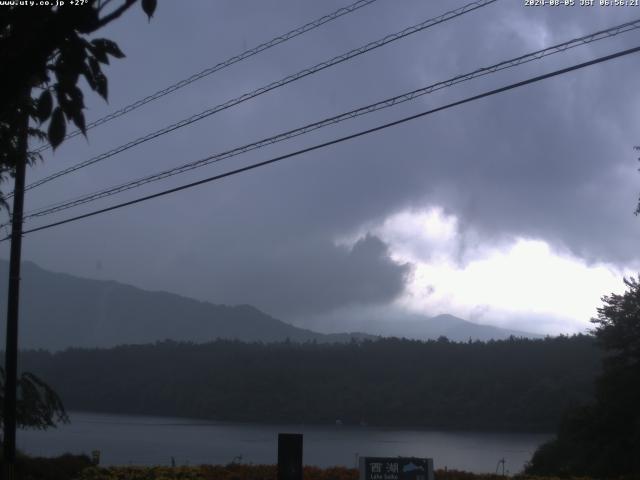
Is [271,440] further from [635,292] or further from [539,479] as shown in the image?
[539,479]

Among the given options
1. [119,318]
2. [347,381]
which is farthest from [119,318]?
[347,381]

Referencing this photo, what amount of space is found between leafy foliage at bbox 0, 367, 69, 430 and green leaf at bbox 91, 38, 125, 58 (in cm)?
1646

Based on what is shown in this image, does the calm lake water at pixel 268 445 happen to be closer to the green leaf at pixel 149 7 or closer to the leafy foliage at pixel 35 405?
the leafy foliage at pixel 35 405

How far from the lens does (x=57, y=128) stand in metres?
4.41

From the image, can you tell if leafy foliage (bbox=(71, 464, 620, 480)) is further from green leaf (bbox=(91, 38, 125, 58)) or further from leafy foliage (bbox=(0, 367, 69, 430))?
green leaf (bbox=(91, 38, 125, 58))

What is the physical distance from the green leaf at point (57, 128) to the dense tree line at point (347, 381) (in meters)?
44.5

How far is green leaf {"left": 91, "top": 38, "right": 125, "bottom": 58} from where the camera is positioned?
4.67 m

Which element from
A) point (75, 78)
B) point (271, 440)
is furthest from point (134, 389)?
point (75, 78)

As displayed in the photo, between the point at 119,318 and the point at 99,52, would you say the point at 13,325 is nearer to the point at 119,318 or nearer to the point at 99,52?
the point at 99,52

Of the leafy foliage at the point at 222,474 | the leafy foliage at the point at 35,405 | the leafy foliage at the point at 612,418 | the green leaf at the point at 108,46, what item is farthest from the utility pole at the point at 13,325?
the leafy foliage at the point at 612,418

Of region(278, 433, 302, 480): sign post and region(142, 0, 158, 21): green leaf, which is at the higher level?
region(142, 0, 158, 21): green leaf

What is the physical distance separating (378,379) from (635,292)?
112 ft

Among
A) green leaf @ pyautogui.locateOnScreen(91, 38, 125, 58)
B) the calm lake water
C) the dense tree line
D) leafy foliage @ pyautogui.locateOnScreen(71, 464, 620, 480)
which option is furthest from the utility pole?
the dense tree line

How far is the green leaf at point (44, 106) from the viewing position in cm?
442
